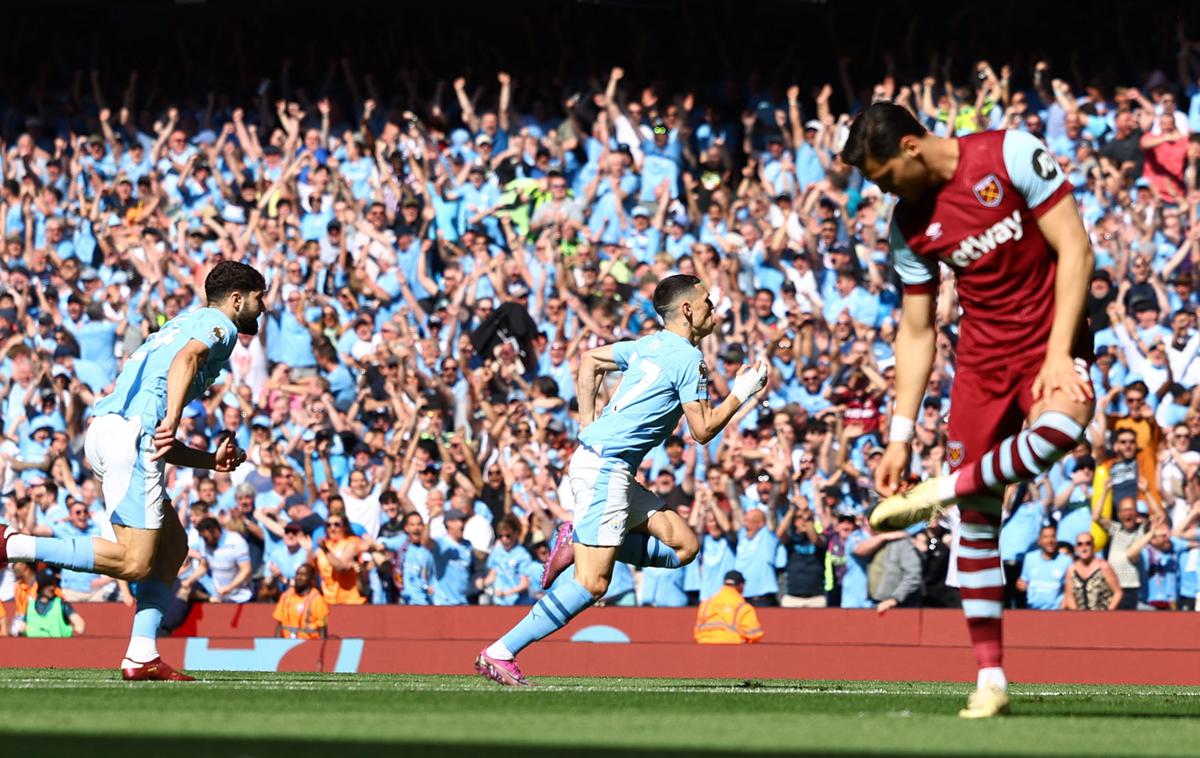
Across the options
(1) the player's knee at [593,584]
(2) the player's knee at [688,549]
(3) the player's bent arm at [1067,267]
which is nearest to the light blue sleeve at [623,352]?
(2) the player's knee at [688,549]

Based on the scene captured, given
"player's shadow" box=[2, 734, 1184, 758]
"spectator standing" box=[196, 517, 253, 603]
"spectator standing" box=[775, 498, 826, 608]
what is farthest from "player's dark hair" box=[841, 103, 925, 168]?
"spectator standing" box=[196, 517, 253, 603]

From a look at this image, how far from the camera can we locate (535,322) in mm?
20312

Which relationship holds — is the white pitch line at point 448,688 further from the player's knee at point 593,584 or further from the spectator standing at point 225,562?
the spectator standing at point 225,562

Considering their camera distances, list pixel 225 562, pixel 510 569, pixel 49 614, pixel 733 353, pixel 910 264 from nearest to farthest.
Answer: pixel 910 264
pixel 49 614
pixel 510 569
pixel 225 562
pixel 733 353

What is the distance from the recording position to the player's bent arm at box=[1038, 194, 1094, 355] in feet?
24.7

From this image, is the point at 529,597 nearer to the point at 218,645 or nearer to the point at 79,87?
the point at 218,645

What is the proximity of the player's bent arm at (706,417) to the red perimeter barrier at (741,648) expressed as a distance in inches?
184

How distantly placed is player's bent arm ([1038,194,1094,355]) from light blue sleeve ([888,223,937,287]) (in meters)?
0.56

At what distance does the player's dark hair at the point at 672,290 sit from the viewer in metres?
10.5

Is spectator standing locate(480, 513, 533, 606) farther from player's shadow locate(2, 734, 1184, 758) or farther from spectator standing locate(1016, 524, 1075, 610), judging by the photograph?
player's shadow locate(2, 734, 1184, 758)

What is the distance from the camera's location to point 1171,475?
16344 millimetres

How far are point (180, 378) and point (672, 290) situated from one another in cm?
268

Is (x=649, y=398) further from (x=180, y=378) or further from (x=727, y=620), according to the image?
(x=727, y=620)

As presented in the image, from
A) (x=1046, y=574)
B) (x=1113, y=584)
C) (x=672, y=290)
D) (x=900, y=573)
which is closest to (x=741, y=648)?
(x=900, y=573)
